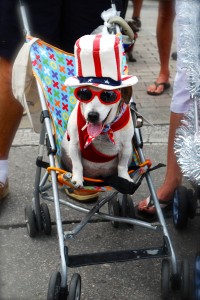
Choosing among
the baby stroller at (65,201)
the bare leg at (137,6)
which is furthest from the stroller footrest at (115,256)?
the bare leg at (137,6)

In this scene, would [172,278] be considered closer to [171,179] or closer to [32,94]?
[171,179]

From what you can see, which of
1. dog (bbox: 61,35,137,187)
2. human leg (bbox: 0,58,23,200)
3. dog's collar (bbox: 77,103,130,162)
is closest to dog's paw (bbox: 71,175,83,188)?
dog (bbox: 61,35,137,187)

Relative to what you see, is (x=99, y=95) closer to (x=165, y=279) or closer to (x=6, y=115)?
(x=165, y=279)

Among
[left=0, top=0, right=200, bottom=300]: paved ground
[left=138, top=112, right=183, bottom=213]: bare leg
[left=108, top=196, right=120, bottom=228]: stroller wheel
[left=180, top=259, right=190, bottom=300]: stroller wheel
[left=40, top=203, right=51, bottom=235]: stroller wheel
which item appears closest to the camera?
[left=180, top=259, right=190, bottom=300]: stroller wheel

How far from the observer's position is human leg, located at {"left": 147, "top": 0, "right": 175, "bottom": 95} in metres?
5.11

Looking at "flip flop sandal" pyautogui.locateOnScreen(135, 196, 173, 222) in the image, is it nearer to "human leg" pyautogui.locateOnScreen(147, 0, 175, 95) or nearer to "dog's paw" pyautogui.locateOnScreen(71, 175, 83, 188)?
"dog's paw" pyautogui.locateOnScreen(71, 175, 83, 188)

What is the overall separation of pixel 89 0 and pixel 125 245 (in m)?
1.34

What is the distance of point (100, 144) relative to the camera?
2701mm

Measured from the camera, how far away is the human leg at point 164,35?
511 centimetres

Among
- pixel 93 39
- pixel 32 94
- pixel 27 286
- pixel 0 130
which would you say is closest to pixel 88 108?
pixel 93 39

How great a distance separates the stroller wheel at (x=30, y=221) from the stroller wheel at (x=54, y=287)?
74cm

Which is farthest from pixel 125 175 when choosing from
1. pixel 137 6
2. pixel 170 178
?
pixel 137 6

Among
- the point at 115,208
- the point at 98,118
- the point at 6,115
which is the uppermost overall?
the point at 98,118

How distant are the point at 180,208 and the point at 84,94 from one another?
3.30ft
